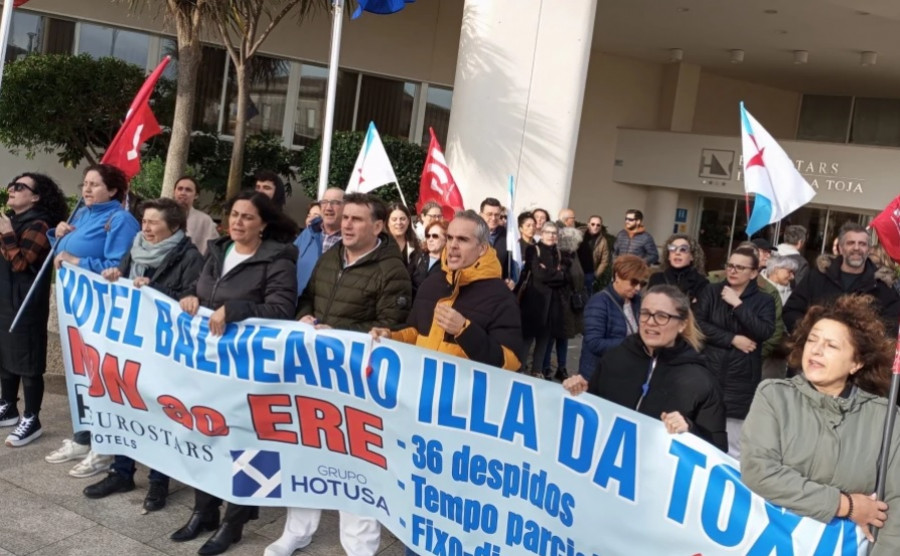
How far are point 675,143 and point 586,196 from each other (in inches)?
99.6

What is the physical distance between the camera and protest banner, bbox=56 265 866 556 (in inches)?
126

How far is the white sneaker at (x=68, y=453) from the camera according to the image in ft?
17.5

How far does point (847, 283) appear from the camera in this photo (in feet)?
19.9

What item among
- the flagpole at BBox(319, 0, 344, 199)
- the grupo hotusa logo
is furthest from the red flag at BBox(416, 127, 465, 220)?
the grupo hotusa logo

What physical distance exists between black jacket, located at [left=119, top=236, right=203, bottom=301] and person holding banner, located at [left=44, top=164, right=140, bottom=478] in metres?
0.50

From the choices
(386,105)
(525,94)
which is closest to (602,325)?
(525,94)

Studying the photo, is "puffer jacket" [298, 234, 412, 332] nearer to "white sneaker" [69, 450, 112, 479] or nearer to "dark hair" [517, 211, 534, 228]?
"white sneaker" [69, 450, 112, 479]

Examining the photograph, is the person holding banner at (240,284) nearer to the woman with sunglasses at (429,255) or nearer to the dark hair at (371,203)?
the dark hair at (371,203)

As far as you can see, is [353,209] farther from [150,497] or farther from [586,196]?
[586,196]

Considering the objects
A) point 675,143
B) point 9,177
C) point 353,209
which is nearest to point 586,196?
point 675,143

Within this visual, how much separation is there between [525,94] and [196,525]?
7467mm

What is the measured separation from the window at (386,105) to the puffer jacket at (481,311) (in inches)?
519

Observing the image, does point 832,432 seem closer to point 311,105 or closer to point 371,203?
point 371,203

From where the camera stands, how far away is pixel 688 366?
3.56m
